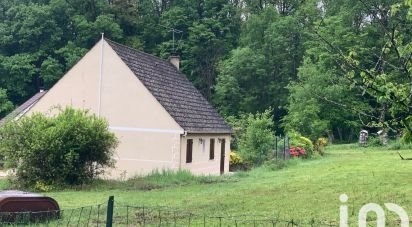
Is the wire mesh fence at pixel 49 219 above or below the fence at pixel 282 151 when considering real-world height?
below

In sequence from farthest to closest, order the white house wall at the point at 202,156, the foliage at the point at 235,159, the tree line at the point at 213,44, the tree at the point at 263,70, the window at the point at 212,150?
1. the tree at the point at 263,70
2. the tree line at the point at 213,44
3. the foliage at the point at 235,159
4. the window at the point at 212,150
5. the white house wall at the point at 202,156

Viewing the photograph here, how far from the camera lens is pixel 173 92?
26.5 m

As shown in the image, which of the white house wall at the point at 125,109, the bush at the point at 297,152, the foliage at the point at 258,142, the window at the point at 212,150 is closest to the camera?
the white house wall at the point at 125,109

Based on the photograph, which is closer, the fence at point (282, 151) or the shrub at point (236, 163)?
the fence at point (282, 151)

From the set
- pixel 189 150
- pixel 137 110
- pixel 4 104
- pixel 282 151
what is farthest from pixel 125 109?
Answer: pixel 4 104

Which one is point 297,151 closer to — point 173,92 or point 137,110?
point 173,92

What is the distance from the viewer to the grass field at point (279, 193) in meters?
11.4

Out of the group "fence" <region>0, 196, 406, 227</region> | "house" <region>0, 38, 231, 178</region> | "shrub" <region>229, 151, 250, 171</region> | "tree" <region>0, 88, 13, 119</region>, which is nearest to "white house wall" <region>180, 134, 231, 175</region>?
"house" <region>0, 38, 231, 178</region>

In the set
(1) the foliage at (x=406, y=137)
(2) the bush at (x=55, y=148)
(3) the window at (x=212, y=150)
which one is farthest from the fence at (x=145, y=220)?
(3) the window at (x=212, y=150)

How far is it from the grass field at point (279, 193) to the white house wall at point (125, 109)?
323 centimetres

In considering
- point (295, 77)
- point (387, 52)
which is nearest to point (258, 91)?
point (295, 77)

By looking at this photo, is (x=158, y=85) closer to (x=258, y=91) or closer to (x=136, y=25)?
(x=258, y=91)

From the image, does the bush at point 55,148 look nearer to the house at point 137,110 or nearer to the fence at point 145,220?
the house at point 137,110

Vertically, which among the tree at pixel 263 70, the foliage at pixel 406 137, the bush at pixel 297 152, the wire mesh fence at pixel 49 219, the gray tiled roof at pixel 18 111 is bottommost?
the wire mesh fence at pixel 49 219
